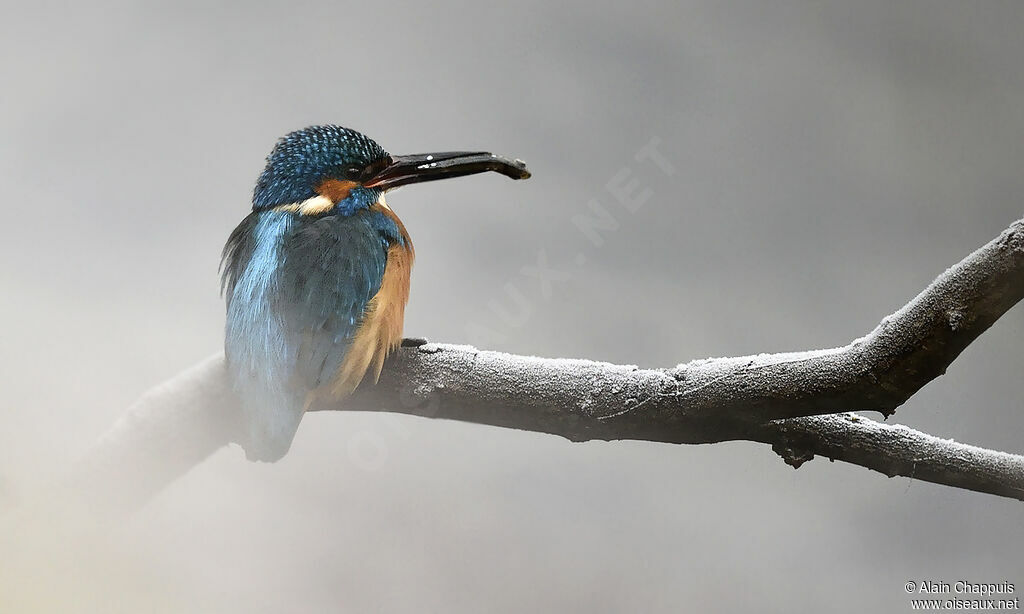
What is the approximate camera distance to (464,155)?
128 centimetres

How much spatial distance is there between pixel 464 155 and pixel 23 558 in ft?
2.53

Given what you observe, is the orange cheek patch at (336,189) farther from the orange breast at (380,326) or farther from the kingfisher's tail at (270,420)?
the kingfisher's tail at (270,420)

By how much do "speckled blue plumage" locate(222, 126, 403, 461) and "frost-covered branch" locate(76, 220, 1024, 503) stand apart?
0.11m

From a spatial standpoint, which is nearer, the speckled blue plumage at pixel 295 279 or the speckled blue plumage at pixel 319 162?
the speckled blue plumage at pixel 295 279

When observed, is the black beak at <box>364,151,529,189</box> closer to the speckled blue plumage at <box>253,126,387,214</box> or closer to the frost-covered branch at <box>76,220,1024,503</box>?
the speckled blue plumage at <box>253,126,387,214</box>

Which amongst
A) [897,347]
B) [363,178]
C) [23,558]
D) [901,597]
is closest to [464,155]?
[363,178]

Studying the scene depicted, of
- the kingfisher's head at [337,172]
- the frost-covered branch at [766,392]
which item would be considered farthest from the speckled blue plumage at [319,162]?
the frost-covered branch at [766,392]

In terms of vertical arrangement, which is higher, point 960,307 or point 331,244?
point 331,244

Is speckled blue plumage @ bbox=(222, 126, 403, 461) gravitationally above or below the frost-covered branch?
above

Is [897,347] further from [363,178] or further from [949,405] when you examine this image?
[363,178]

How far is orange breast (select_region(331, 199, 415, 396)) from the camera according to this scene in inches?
48.6

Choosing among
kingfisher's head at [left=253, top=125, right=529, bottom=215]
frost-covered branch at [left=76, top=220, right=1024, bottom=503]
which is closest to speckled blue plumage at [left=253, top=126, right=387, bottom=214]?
kingfisher's head at [left=253, top=125, right=529, bottom=215]

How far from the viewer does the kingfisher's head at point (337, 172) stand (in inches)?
51.9

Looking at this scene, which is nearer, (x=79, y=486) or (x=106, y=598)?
(x=106, y=598)
